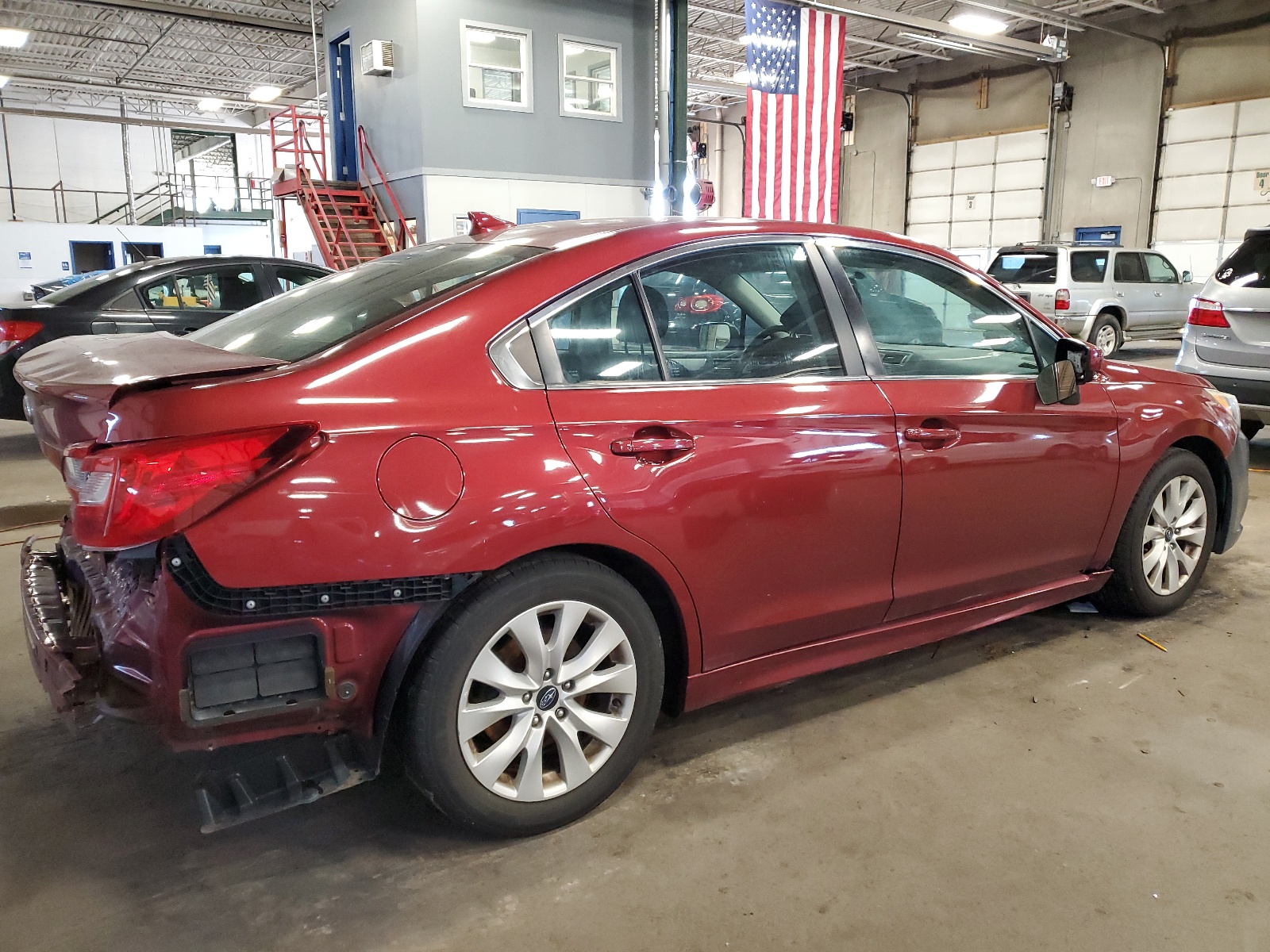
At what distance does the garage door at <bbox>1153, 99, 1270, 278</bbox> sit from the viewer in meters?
→ 17.4

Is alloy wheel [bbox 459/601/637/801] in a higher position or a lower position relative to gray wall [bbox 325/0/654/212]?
lower

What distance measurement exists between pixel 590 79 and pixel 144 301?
831 centimetres

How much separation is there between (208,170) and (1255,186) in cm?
3382

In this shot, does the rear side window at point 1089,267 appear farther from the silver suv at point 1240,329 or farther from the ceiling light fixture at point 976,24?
the silver suv at point 1240,329

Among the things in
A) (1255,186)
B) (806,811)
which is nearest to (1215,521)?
(806,811)

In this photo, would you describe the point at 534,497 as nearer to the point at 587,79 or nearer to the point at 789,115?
the point at 789,115

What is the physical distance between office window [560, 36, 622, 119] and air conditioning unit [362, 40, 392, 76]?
7.66ft

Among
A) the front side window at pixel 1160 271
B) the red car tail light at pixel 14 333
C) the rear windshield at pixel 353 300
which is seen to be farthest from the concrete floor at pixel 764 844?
the front side window at pixel 1160 271

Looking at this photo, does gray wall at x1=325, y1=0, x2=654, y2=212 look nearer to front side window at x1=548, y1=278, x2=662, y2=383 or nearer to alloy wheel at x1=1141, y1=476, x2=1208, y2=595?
alloy wheel at x1=1141, y1=476, x2=1208, y2=595

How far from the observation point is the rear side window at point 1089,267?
13680 mm

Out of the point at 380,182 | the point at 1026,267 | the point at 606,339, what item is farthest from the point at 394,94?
the point at 606,339

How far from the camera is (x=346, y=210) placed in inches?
531

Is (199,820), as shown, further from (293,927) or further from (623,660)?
(623,660)

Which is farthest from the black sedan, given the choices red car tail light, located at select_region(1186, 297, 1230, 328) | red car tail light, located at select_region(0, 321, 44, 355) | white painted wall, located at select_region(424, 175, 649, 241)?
red car tail light, located at select_region(1186, 297, 1230, 328)
